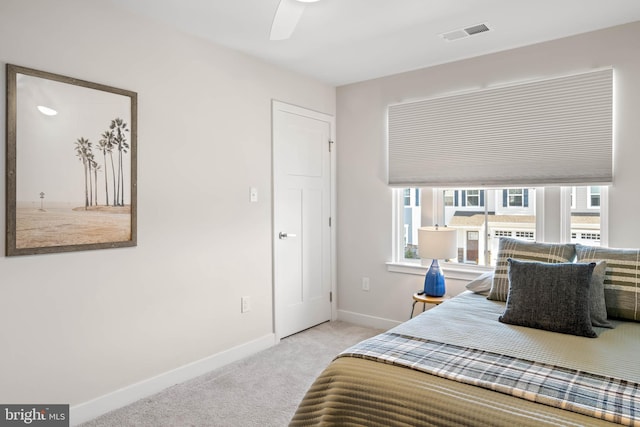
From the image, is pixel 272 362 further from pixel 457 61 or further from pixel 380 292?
pixel 457 61

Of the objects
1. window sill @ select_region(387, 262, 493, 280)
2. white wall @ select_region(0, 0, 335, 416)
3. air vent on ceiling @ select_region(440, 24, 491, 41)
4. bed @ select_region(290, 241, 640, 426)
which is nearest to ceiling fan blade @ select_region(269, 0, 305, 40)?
white wall @ select_region(0, 0, 335, 416)

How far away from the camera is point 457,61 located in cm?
338

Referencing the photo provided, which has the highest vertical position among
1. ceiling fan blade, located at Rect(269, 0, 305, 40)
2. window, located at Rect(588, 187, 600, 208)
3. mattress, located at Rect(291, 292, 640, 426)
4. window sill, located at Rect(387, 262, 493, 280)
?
ceiling fan blade, located at Rect(269, 0, 305, 40)

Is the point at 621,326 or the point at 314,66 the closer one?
the point at 621,326

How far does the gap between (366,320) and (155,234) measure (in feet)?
7.36

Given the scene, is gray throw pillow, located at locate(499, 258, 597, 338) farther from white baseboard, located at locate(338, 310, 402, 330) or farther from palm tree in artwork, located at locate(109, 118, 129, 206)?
palm tree in artwork, located at locate(109, 118, 129, 206)

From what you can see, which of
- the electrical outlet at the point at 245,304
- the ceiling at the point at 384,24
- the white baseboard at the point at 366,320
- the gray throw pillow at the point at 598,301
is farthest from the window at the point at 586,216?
the electrical outlet at the point at 245,304

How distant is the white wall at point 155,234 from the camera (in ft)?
6.82

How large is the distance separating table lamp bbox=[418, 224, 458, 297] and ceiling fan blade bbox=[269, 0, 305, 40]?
74.9 inches

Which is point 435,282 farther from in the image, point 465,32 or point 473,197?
point 465,32

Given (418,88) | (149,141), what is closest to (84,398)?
(149,141)

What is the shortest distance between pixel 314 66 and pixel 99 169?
1.98 meters

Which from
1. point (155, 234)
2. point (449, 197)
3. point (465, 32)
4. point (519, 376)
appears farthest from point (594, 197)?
point (155, 234)

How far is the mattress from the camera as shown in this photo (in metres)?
1.27
